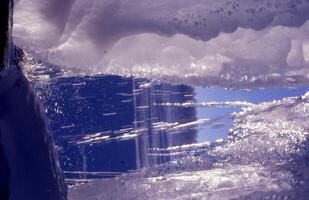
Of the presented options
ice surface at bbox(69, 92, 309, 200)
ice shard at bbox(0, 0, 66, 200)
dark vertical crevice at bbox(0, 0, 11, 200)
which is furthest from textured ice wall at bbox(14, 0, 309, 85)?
dark vertical crevice at bbox(0, 0, 11, 200)

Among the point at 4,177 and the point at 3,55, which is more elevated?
the point at 3,55

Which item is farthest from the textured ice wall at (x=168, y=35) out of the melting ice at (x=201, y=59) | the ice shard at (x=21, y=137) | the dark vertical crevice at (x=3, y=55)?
the dark vertical crevice at (x=3, y=55)

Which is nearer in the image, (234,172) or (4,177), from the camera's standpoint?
(4,177)

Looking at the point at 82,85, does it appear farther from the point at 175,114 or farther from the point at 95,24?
the point at 175,114

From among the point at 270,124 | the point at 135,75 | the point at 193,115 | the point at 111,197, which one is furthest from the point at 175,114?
the point at 111,197

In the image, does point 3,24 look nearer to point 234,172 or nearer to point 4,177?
point 4,177

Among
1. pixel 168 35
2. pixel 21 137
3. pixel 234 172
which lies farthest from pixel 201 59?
pixel 21 137
